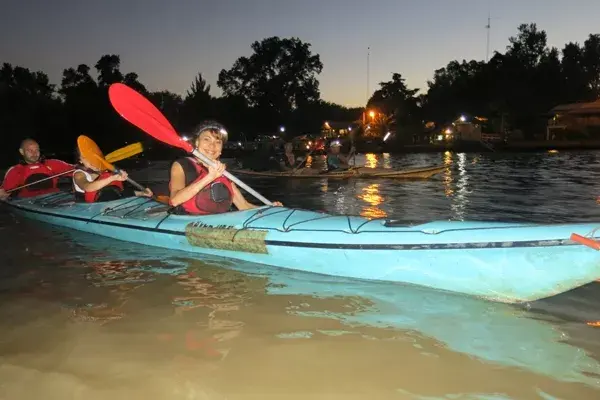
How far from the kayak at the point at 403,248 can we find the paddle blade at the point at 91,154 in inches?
55.6

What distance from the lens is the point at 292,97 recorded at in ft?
181

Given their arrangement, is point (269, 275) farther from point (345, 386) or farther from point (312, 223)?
point (345, 386)

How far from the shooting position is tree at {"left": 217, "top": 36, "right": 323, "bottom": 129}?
53.9 metres

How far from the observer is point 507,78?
4075 centimetres

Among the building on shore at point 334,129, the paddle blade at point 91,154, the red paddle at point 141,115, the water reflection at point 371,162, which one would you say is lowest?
the water reflection at point 371,162

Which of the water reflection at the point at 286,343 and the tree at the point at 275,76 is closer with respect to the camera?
the water reflection at the point at 286,343

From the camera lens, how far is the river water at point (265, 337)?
7.60ft

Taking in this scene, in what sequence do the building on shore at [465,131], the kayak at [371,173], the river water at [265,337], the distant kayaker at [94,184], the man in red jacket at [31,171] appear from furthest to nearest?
the building on shore at [465,131]
the kayak at [371,173]
the man in red jacket at [31,171]
the distant kayaker at [94,184]
the river water at [265,337]

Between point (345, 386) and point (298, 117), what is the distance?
5046cm

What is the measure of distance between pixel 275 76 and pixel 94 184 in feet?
165

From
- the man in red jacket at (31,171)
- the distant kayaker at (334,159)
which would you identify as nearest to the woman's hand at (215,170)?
the man in red jacket at (31,171)

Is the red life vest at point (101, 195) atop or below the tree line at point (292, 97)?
below

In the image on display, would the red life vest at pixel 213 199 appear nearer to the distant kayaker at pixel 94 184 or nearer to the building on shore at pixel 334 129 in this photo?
the distant kayaker at pixel 94 184

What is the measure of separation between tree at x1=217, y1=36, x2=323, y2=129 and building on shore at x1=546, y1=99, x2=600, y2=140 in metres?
25.5
